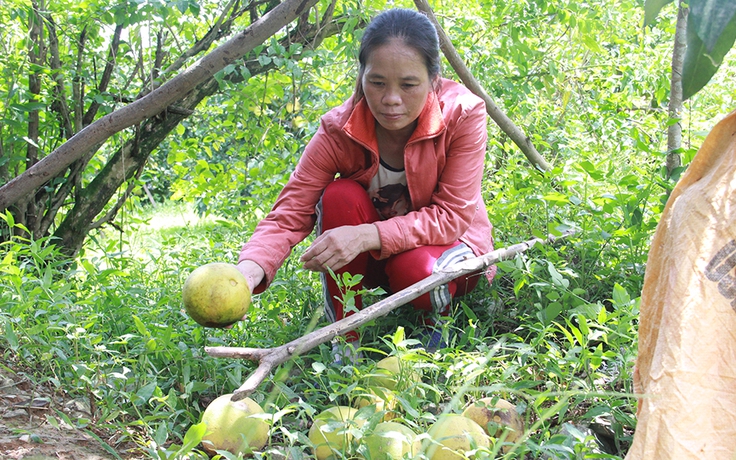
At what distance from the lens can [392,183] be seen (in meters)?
2.79

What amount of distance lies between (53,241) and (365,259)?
7.65 ft

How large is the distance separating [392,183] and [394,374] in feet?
3.54

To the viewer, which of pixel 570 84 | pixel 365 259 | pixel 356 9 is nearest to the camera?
pixel 365 259

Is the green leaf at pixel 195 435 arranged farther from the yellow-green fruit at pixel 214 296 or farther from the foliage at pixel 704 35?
the foliage at pixel 704 35

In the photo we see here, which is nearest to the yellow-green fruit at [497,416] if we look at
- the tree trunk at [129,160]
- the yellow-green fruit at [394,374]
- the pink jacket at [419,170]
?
the yellow-green fruit at [394,374]

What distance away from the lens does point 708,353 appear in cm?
113

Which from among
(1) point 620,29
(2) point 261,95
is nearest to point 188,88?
(2) point 261,95

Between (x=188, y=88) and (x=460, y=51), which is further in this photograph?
(x=460, y=51)

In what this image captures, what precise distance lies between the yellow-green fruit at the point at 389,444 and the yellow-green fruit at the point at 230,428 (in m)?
0.33

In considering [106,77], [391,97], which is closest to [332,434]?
[391,97]

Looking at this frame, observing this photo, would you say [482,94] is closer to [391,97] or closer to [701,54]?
[391,97]

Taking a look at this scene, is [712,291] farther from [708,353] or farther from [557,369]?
[557,369]

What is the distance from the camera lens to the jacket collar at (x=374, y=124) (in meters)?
2.56

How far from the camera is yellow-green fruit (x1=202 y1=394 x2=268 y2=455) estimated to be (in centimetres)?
175
